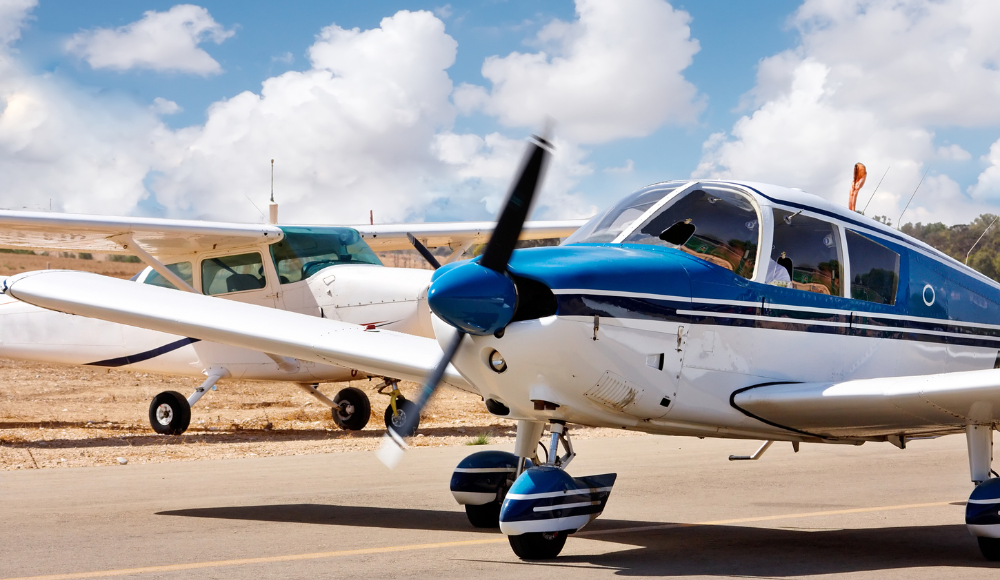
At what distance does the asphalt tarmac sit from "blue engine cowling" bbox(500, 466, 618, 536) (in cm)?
27

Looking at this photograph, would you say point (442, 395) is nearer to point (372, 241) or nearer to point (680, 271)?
point (372, 241)

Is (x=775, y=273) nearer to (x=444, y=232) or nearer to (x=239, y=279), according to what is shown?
(x=239, y=279)

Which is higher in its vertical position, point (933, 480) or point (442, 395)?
point (933, 480)

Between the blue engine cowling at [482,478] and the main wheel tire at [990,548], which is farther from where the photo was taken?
the blue engine cowling at [482,478]

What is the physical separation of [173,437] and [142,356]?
1704 millimetres

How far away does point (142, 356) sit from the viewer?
1606 centimetres

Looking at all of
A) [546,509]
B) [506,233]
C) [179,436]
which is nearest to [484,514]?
[546,509]

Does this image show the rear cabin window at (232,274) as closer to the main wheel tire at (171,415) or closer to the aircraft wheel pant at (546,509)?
the main wheel tire at (171,415)

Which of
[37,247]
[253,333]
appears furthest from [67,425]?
[253,333]

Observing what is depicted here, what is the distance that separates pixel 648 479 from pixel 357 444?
5015 millimetres

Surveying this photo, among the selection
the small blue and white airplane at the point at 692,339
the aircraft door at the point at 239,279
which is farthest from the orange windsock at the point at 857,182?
the aircraft door at the point at 239,279

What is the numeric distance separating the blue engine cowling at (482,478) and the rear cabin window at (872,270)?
303 centimetres

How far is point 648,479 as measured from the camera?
11055mm

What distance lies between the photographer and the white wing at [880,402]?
6.21m
